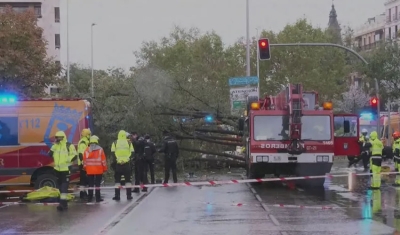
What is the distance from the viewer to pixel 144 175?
924 inches

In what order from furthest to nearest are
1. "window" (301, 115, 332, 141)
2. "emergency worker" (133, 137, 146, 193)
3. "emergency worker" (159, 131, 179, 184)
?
"emergency worker" (159, 131, 179, 184)
"emergency worker" (133, 137, 146, 193)
"window" (301, 115, 332, 141)

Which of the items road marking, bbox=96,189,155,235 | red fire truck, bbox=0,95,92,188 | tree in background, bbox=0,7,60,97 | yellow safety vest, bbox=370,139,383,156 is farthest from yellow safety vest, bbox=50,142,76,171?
tree in background, bbox=0,7,60,97

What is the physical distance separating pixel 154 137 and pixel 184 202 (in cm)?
1168

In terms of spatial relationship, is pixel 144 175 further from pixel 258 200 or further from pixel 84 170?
pixel 258 200

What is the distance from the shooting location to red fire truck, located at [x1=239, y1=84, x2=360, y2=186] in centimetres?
2212

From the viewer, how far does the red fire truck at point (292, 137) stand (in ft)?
72.6

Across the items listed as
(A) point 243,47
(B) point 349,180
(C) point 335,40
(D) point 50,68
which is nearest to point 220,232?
(B) point 349,180

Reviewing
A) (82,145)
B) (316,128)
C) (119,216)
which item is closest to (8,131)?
(82,145)

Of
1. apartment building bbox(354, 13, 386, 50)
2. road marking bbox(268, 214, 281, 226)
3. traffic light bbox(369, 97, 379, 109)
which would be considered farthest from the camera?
apartment building bbox(354, 13, 386, 50)

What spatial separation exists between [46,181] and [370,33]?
9208 cm

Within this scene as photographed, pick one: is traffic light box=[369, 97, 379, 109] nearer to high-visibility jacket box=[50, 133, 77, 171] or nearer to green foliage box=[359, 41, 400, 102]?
green foliage box=[359, 41, 400, 102]

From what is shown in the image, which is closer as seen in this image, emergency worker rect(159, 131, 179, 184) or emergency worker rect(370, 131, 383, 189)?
emergency worker rect(370, 131, 383, 189)

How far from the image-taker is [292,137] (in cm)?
2220

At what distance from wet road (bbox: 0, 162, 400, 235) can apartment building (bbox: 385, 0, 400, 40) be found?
7638 cm
